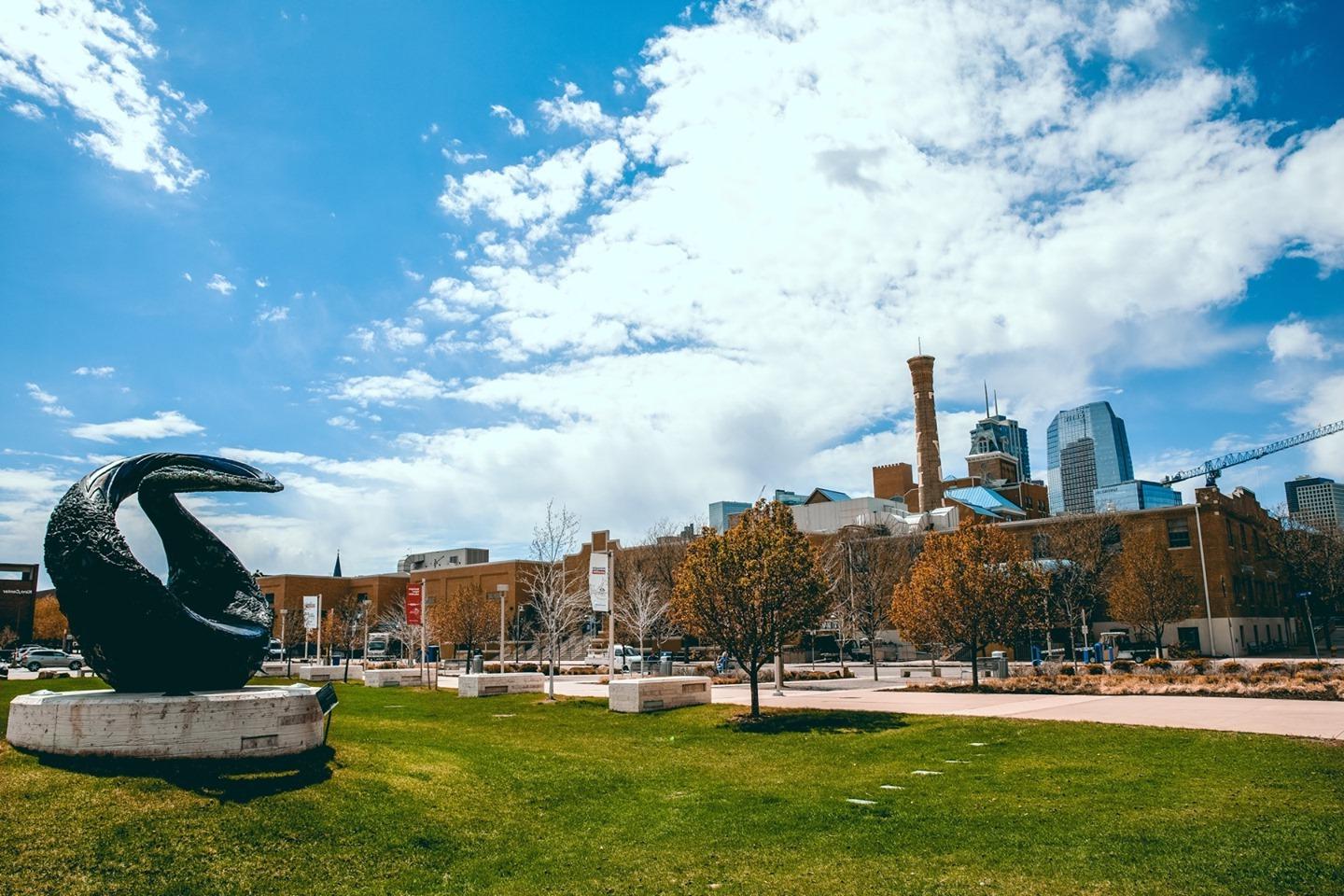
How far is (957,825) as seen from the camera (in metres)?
9.85

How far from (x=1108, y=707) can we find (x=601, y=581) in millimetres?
12842

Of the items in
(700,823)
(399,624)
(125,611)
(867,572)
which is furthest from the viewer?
(399,624)

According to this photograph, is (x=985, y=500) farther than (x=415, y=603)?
Yes

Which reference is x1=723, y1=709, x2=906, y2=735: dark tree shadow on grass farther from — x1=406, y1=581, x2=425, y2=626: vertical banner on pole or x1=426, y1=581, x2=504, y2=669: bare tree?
x1=426, y1=581, x2=504, y2=669: bare tree

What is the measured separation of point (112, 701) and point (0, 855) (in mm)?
2630

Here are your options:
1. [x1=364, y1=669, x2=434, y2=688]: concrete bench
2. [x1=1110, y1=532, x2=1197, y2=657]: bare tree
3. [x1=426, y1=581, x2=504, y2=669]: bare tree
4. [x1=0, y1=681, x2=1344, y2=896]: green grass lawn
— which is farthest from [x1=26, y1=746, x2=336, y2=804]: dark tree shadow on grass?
[x1=1110, y1=532, x2=1197, y2=657]: bare tree

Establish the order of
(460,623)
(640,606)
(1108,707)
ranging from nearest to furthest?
(1108,707) → (640,606) → (460,623)

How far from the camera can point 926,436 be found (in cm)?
9650

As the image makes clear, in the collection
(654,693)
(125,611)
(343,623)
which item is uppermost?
(125,611)

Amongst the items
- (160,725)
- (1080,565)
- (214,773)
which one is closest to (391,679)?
(160,725)

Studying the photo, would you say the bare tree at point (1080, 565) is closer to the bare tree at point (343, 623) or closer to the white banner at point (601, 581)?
the white banner at point (601, 581)

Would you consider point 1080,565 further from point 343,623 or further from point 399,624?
point 343,623

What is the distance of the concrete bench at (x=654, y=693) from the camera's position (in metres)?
21.3

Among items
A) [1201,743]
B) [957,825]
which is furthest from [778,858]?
[1201,743]
